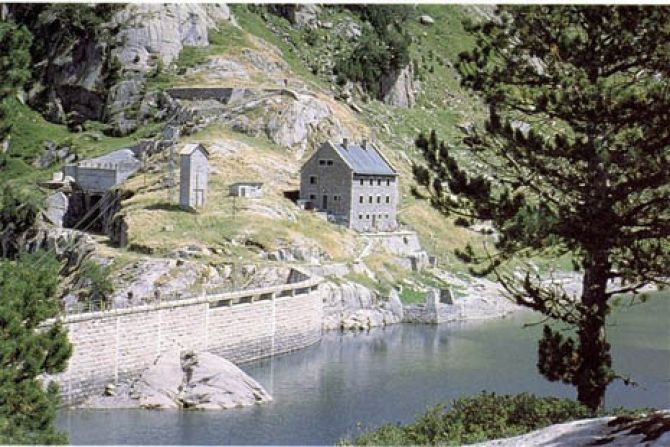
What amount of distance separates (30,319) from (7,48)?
6.25m

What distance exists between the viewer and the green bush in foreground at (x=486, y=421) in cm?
2309

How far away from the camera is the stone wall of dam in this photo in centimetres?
4391

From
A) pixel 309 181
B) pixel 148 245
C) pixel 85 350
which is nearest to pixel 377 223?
pixel 309 181

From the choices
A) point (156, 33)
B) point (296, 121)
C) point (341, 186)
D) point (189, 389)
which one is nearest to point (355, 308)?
point (341, 186)

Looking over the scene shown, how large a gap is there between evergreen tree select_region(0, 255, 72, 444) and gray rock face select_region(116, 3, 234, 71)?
74.7 metres

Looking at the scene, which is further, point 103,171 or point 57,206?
point 103,171

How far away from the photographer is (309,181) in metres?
79.6

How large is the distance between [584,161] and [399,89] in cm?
9527

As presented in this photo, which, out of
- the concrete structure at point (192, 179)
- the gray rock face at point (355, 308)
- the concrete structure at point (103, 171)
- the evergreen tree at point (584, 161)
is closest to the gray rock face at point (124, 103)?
the concrete structure at point (103, 171)

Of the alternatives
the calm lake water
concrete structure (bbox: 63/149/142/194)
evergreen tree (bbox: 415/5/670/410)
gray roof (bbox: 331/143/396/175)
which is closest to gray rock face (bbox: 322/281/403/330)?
the calm lake water

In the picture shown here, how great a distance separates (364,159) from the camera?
82.8 m

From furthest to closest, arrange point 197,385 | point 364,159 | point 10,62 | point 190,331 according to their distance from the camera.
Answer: point 364,159 < point 190,331 < point 197,385 < point 10,62

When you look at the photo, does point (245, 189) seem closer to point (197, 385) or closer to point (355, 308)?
point (355, 308)

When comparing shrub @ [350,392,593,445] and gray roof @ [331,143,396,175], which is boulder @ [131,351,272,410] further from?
gray roof @ [331,143,396,175]
